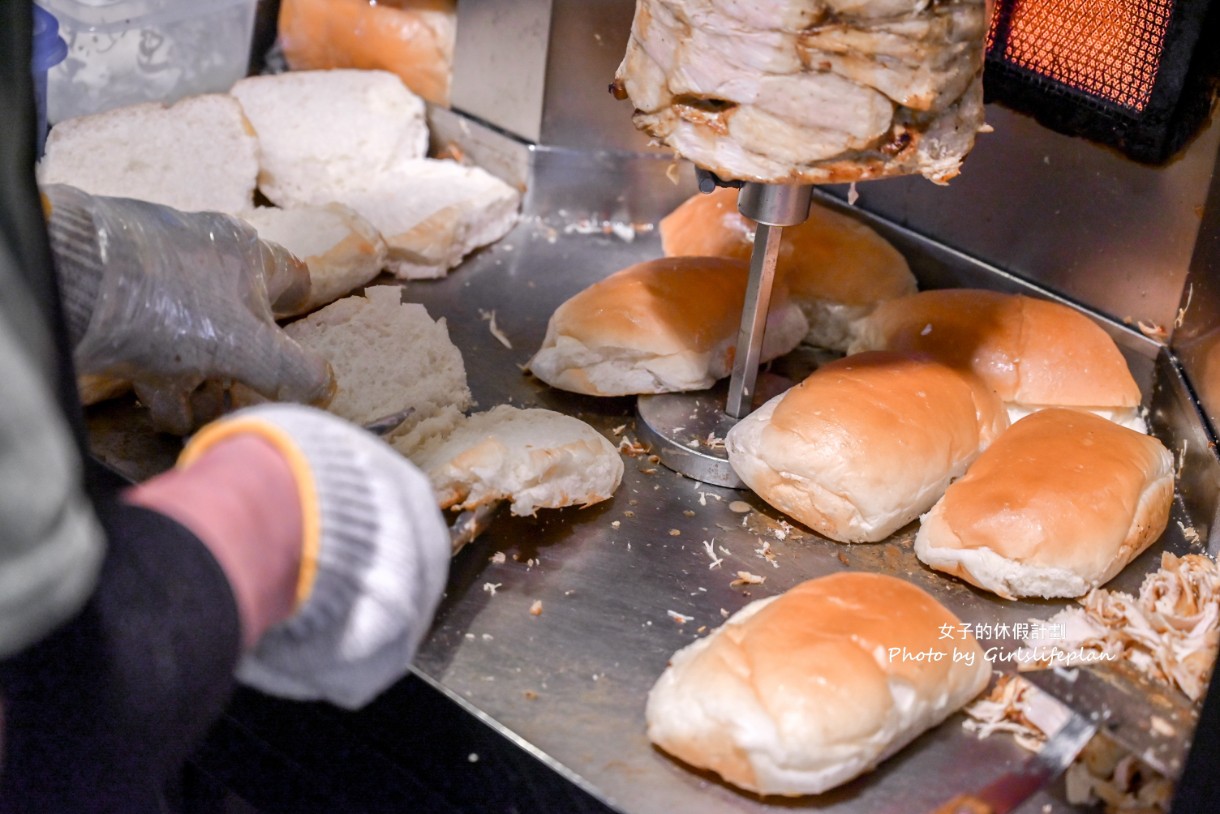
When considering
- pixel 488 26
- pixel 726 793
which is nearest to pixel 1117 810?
pixel 726 793

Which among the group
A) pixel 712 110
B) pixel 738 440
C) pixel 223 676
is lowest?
pixel 738 440

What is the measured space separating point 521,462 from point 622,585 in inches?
8.2

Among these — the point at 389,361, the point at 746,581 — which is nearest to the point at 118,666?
the point at 746,581

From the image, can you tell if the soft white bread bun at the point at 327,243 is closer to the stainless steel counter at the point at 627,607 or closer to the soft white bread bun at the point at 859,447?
the stainless steel counter at the point at 627,607

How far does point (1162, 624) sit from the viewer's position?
1314 mm

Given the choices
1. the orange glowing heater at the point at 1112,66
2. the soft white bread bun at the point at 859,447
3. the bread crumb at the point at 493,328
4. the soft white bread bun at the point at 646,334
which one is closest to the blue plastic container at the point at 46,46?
the bread crumb at the point at 493,328

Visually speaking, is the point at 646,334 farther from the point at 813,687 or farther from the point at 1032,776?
the point at 1032,776

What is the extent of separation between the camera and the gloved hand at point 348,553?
775 mm

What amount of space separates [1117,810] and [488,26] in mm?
1840

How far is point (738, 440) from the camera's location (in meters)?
1.60

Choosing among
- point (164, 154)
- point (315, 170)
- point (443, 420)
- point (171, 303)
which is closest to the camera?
point (171, 303)

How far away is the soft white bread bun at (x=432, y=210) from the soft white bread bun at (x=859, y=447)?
0.79m

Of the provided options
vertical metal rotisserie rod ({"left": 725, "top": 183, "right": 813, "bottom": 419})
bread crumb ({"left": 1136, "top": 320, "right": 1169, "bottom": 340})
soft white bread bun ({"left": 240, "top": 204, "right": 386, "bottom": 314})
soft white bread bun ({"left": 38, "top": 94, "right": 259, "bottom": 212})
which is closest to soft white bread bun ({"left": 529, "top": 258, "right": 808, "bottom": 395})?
vertical metal rotisserie rod ({"left": 725, "top": 183, "right": 813, "bottom": 419})

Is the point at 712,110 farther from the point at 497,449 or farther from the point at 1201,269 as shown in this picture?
the point at 1201,269
